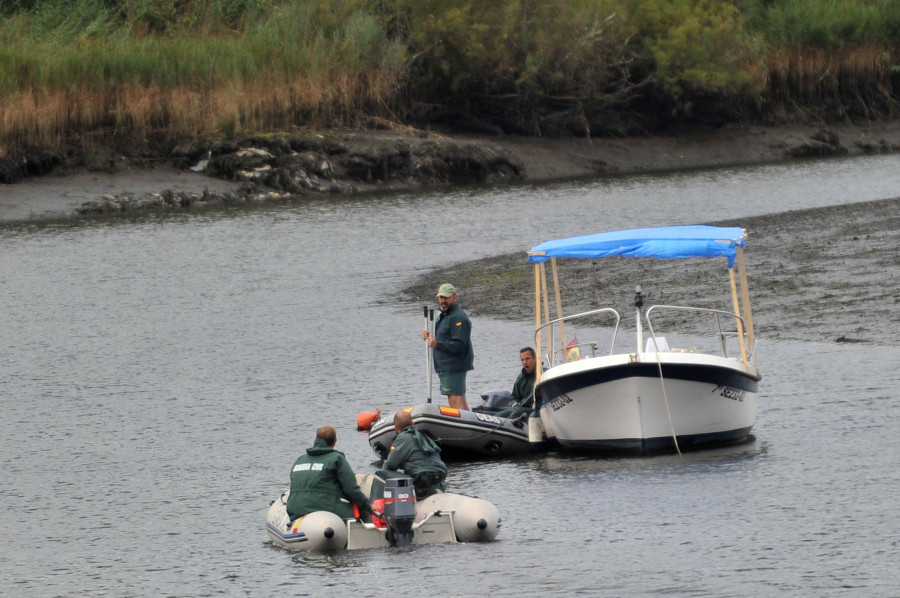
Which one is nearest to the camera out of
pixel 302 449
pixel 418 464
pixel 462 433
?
pixel 418 464

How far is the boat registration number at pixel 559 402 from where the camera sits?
14773mm

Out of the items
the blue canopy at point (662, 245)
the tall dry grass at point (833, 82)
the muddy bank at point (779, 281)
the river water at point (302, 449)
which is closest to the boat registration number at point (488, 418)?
the river water at point (302, 449)

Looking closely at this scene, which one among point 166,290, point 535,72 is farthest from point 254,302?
point 535,72

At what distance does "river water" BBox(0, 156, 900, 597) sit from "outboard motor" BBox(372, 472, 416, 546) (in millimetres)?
181

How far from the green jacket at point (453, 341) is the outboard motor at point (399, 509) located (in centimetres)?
391

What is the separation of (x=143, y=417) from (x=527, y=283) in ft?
38.1

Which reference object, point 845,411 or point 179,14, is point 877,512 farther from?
point 179,14

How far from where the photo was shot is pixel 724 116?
6103 centimetres

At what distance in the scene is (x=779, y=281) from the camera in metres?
25.6

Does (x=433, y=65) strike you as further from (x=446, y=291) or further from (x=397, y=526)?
(x=397, y=526)

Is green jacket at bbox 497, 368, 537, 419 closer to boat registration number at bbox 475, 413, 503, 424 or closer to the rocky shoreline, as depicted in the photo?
boat registration number at bbox 475, 413, 503, 424

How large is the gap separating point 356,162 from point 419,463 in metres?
37.3

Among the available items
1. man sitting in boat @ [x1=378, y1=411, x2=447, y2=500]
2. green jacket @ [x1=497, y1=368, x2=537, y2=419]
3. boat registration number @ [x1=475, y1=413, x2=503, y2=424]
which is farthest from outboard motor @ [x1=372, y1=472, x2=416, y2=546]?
green jacket @ [x1=497, y1=368, x2=537, y2=419]

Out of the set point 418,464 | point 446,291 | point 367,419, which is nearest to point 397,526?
point 418,464
